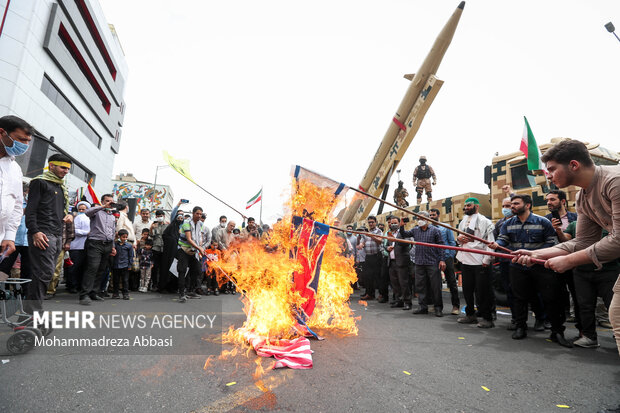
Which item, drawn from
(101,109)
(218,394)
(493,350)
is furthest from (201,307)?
(101,109)

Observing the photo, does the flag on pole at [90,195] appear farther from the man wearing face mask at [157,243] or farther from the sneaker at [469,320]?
the sneaker at [469,320]

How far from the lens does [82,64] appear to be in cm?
2722

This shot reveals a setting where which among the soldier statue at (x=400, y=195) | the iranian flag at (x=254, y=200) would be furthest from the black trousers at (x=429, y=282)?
the soldier statue at (x=400, y=195)

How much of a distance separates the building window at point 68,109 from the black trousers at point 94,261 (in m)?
22.7

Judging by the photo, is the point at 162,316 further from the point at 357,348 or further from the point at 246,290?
the point at 357,348

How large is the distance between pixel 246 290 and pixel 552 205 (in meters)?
4.78

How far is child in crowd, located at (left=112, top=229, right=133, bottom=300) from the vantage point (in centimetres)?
662

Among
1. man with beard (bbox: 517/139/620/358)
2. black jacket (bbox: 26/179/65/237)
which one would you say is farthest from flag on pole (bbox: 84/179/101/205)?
man with beard (bbox: 517/139/620/358)

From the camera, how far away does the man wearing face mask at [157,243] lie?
823cm

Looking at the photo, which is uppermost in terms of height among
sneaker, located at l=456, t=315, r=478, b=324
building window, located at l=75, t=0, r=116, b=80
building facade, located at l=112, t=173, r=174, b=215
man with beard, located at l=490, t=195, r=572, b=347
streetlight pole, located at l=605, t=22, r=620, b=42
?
building window, located at l=75, t=0, r=116, b=80

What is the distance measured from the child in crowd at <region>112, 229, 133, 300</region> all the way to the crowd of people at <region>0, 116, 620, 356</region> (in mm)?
23

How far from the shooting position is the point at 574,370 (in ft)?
9.80

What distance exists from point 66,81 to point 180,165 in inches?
1139

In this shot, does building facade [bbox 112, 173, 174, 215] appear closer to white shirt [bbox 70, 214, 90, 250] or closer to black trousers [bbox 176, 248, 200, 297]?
white shirt [bbox 70, 214, 90, 250]
